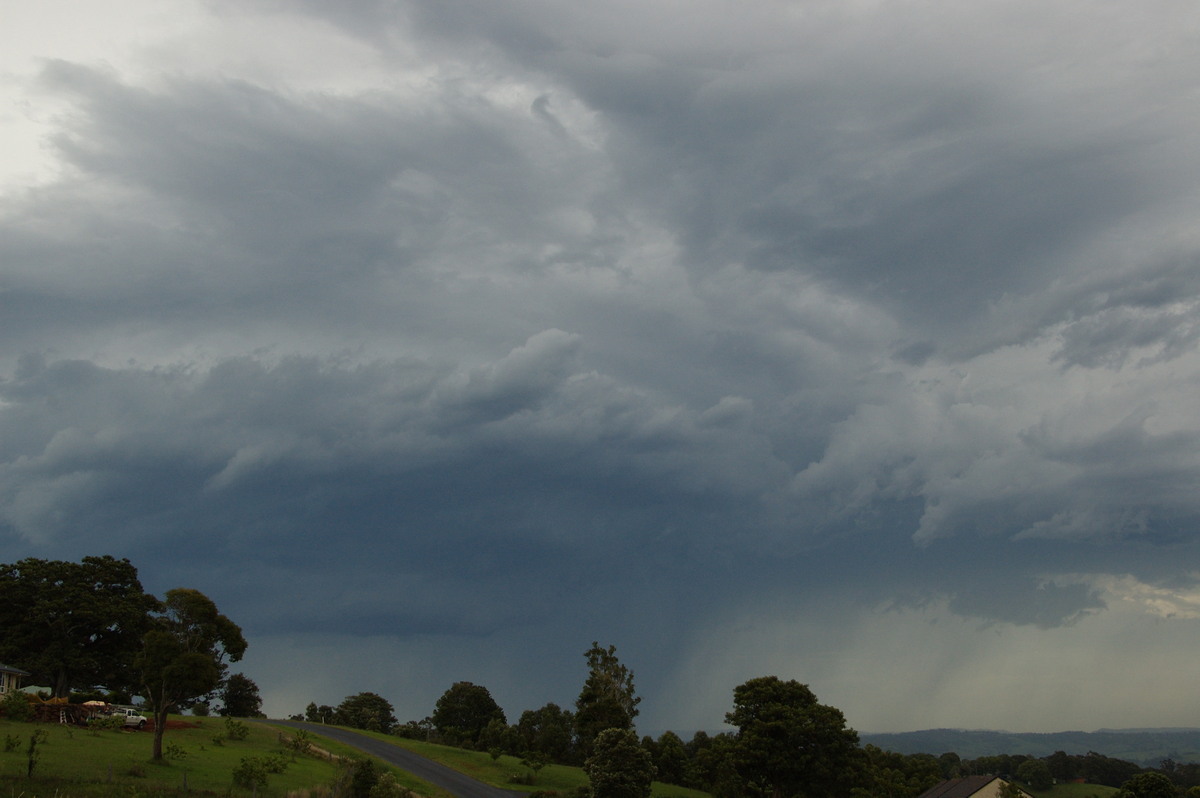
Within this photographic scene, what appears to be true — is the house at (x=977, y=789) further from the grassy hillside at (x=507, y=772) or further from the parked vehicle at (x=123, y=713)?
the parked vehicle at (x=123, y=713)

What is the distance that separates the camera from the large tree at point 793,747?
82.5 metres

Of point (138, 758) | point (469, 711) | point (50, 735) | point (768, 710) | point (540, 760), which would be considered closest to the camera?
point (138, 758)

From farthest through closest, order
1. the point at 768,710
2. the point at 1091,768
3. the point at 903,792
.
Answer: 1. the point at 1091,768
2. the point at 903,792
3. the point at 768,710

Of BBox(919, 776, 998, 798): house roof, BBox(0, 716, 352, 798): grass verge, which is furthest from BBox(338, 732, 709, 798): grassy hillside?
BBox(919, 776, 998, 798): house roof

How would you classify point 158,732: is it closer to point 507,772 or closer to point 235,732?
point 235,732

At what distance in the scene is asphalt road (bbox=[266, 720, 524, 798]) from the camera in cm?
7800

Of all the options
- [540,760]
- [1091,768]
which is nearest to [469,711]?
[540,760]

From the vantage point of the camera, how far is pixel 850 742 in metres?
86.4

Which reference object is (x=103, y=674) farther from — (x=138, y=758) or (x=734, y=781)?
(x=734, y=781)

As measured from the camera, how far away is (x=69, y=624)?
97812 millimetres

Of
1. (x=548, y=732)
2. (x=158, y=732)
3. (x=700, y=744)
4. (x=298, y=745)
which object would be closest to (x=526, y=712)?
(x=548, y=732)

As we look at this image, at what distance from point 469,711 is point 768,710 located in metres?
76.0

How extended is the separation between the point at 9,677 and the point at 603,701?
2565 inches

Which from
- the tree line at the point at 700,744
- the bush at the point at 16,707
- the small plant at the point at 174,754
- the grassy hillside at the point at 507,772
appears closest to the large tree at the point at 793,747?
the tree line at the point at 700,744
